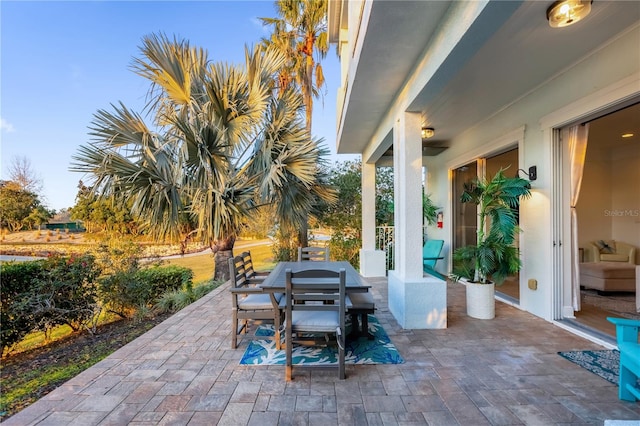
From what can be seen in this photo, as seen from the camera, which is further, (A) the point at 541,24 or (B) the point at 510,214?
(B) the point at 510,214

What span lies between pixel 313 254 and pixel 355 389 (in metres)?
2.77

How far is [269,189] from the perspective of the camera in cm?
522

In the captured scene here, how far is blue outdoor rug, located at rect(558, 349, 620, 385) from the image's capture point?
225cm

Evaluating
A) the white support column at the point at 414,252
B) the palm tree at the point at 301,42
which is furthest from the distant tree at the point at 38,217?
the white support column at the point at 414,252

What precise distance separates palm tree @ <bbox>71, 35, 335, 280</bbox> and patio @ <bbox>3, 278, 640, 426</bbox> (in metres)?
2.35

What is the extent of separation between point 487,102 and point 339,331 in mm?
3819

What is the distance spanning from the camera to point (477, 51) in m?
2.28

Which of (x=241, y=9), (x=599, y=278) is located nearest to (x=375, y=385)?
(x=599, y=278)

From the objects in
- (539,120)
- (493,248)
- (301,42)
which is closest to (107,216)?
(301,42)

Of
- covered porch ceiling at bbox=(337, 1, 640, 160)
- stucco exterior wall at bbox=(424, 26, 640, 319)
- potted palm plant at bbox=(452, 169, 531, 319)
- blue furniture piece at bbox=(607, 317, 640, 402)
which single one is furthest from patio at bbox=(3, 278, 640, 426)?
covered porch ceiling at bbox=(337, 1, 640, 160)

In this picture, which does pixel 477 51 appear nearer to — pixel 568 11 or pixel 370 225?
pixel 568 11

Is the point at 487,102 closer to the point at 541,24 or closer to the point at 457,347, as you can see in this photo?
the point at 541,24

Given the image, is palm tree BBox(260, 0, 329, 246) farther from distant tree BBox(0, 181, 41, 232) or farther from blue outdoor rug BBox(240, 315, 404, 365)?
distant tree BBox(0, 181, 41, 232)

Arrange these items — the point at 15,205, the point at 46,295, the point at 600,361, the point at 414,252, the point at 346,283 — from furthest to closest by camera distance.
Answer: the point at 15,205 < the point at 46,295 < the point at 414,252 < the point at 346,283 < the point at 600,361
